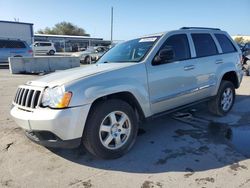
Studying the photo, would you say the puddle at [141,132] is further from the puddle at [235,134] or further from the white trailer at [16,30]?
the white trailer at [16,30]

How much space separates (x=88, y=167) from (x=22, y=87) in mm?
1548

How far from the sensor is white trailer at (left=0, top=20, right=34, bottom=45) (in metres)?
33.2

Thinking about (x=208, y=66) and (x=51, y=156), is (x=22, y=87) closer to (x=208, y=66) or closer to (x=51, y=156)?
(x=51, y=156)

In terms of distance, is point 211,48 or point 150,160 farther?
point 211,48

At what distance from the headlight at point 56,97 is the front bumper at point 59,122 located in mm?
69

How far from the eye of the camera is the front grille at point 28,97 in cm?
372

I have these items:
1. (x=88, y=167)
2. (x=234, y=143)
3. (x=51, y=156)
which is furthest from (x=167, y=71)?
(x=51, y=156)

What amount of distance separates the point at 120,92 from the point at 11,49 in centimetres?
1961

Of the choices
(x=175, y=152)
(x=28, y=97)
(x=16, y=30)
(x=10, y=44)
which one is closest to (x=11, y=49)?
(x=10, y=44)

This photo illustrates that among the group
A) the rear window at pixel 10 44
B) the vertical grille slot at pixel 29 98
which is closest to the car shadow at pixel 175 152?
the vertical grille slot at pixel 29 98

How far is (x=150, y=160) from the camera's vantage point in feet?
13.0

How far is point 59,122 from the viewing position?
11.3 feet

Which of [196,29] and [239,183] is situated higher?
[196,29]

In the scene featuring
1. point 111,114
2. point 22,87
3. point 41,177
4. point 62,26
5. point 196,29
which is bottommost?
point 41,177
